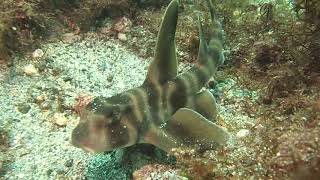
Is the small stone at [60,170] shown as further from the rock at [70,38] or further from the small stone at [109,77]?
the rock at [70,38]

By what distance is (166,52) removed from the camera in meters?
4.19

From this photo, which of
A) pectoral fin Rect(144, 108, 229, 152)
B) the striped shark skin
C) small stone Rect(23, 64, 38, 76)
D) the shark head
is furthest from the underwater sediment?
the shark head

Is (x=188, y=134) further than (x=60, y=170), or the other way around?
(x=60, y=170)

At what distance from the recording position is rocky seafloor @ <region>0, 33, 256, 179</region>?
447 cm

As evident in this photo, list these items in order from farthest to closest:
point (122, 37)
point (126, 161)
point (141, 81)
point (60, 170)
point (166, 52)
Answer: point (122, 37), point (141, 81), point (60, 170), point (126, 161), point (166, 52)

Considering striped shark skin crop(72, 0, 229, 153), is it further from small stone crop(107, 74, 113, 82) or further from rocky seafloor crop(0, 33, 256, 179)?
small stone crop(107, 74, 113, 82)

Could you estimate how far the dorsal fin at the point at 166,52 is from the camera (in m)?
4.02

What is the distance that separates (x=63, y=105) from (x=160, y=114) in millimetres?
1840

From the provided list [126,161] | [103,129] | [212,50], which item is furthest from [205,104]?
[103,129]

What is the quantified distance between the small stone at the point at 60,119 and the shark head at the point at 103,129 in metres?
1.50

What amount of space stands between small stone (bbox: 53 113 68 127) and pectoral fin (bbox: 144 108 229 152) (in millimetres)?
1655

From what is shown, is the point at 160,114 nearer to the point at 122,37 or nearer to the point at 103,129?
the point at 103,129

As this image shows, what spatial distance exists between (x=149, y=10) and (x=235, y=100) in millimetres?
2761

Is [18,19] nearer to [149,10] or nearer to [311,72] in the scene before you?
[149,10]
